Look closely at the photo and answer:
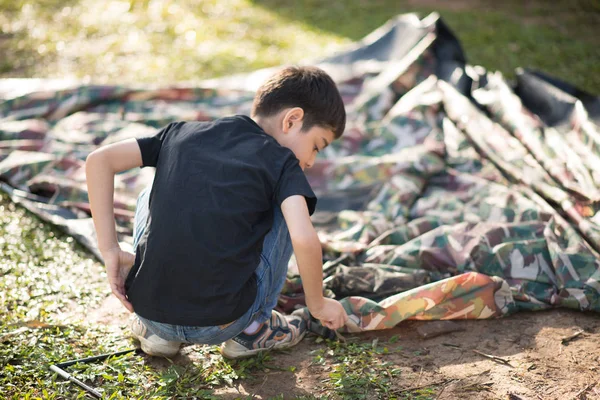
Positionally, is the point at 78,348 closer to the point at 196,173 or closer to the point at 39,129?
the point at 196,173

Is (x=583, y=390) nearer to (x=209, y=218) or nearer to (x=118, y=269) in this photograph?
(x=209, y=218)

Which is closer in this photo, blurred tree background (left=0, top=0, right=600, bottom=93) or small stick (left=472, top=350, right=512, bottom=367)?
small stick (left=472, top=350, right=512, bottom=367)

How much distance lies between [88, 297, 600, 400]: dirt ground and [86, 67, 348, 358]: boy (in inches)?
7.7

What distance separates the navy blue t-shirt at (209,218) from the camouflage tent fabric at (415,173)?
22.5 inches

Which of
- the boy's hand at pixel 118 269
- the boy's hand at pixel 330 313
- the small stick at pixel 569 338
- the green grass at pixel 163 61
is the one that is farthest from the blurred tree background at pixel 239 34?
→ the boy's hand at pixel 330 313

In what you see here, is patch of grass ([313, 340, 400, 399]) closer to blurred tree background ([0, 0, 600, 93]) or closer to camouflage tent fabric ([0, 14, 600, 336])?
camouflage tent fabric ([0, 14, 600, 336])

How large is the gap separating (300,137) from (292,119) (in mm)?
64

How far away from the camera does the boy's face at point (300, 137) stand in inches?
83.0

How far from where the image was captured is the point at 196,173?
193 cm

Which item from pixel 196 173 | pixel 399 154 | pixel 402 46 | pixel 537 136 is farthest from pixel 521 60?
pixel 196 173

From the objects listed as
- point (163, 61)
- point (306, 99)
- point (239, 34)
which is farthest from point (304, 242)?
point (239, 34)

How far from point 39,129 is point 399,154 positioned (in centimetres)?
210

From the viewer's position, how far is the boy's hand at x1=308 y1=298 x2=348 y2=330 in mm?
2055

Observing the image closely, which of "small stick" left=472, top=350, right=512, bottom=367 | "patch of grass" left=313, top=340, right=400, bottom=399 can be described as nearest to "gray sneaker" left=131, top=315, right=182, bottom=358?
"patch of grass" left=313, top=340, right=400, bottom=399
